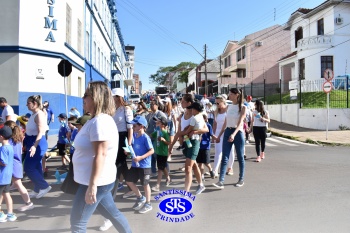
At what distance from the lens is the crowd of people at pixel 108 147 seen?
122 inches

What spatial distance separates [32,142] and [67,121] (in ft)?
9.42

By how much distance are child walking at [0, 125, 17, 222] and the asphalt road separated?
0.19 metres

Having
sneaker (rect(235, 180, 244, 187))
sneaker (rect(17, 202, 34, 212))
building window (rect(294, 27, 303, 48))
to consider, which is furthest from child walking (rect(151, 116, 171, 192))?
building window (rect(294, 27, 303, 48))

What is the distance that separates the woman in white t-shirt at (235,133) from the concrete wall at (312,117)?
1267cm

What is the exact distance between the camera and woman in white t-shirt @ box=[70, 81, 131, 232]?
300 centimetres

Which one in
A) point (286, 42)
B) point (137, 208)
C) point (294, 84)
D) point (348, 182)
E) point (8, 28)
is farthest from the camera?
point (286, 42)

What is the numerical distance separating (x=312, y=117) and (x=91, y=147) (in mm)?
17421

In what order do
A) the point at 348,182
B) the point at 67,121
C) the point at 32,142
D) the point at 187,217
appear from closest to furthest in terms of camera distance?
the point at 187,217 < the point at 32,142 < the point at 348,182 < the point at 67,121

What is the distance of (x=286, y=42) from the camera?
41938 mm

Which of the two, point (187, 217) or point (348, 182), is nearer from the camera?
point (187, 217)

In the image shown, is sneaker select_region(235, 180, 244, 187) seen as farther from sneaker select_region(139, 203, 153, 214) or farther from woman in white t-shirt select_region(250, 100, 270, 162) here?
woman in white t-shirt select_region(250, 100, 270, 162)

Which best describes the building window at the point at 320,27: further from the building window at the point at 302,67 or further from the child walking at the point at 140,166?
the child walking at the point at 140,166

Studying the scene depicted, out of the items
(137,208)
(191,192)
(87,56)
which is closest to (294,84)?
(87,56)

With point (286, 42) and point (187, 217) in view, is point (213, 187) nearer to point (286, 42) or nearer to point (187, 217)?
point (187, 217)
